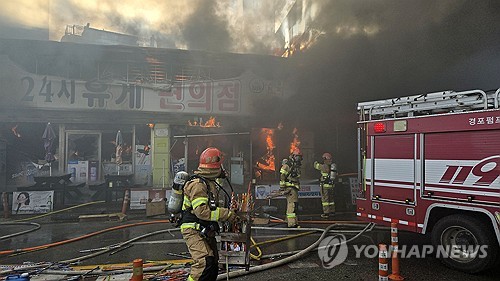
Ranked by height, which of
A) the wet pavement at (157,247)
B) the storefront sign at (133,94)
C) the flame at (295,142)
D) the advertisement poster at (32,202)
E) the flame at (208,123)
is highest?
the storefront sign at (133,94)

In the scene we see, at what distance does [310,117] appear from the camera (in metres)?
12.0

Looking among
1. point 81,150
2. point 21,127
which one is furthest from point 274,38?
point 21,127

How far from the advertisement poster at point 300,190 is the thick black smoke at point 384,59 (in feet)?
10.9

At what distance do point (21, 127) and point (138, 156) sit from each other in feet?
13.5

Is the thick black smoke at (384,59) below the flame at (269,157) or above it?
above

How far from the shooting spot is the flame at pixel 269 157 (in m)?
12.3

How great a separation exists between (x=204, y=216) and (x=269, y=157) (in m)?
9.25

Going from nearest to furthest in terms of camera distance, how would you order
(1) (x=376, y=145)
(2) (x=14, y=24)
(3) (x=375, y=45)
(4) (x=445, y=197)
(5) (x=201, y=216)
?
(5) (x=201, y=216) → (4) (x=445, y=197) → (1) (x=376, y=145) → (2) (x=14, y=24) → (3) (x=375, y=45)

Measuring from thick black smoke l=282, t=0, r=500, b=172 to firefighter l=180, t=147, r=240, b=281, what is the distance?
8.55 m

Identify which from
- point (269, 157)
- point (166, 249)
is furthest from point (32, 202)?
point (269, 157)

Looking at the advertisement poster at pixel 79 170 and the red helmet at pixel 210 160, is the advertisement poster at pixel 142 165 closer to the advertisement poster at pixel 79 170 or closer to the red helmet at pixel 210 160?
the advertisement poster at pixel 79 170

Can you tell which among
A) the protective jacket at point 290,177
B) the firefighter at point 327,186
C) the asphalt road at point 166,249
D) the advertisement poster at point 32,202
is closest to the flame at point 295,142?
the firefighter at point 327,186

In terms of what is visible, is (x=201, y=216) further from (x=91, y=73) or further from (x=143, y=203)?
(x=91, y=73)

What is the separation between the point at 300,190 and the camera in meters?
9.49
